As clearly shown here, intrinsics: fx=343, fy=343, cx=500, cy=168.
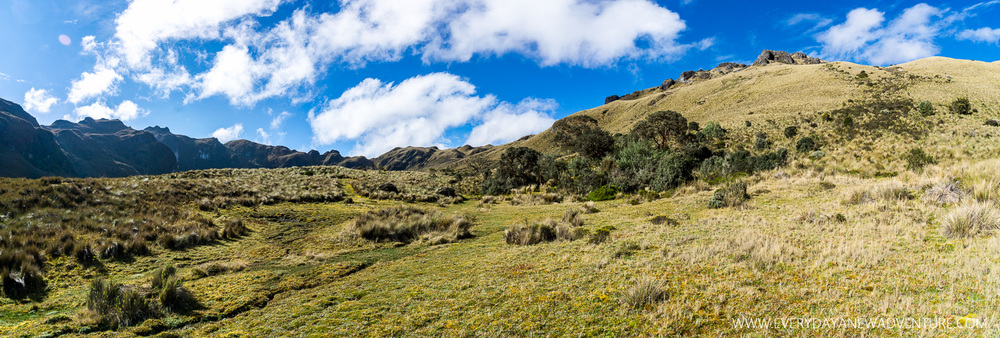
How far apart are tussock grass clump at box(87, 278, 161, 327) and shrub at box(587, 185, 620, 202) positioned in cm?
2028

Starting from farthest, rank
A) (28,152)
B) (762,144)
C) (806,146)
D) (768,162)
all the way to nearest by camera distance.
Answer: (28,152)
(762,144)
(806,146)
(768,162)

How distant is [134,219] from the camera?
11703 millimetres

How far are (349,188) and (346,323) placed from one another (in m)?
30.3

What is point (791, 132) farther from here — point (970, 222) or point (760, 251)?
point (760, 251)

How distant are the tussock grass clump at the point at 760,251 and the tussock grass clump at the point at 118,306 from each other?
31.0 feet

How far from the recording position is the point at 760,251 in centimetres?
586

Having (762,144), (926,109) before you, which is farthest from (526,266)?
(926,109)

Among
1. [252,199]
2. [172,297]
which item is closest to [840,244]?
[172,297]

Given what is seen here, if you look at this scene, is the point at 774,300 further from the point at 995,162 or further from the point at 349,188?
the point at 349,188

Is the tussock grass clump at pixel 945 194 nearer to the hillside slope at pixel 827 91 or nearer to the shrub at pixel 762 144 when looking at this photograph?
the shrub at pixel 762 144

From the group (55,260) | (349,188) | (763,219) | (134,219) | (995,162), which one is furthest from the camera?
(349,188)

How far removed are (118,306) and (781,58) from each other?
242842mm

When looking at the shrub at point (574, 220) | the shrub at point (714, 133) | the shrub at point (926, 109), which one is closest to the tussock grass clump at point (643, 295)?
the shrub at point (574, 220)

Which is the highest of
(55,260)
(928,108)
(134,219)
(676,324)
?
(928,108)
